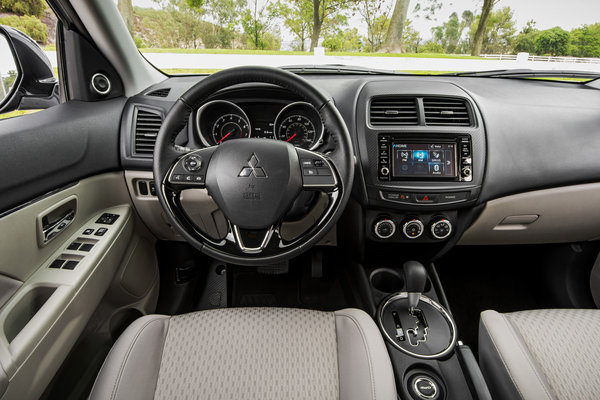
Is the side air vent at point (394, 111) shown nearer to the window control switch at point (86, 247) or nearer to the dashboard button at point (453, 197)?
the dashboard button at point (453, 197)

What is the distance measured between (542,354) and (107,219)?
6.09 ft

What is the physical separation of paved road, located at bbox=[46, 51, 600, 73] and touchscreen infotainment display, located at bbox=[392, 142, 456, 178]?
0.77 meters

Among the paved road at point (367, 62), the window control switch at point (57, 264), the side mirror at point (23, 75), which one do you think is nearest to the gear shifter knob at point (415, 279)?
the paved road at point (367, 62)

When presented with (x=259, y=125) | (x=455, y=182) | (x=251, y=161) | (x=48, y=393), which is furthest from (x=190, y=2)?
(x=48, y=393)

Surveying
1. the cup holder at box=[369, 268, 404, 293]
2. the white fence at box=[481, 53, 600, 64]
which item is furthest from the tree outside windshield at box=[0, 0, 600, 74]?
the cup holder at box=[369, 268, 404, 293]

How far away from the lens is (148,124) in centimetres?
166

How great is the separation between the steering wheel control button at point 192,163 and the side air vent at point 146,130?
1.75ft

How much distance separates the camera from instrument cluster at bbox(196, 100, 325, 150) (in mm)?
1615

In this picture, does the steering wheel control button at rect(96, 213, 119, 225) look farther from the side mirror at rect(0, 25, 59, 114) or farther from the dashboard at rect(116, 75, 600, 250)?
the side mirror at rect(0, 25, 59, 114)

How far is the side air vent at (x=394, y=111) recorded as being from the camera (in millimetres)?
1552

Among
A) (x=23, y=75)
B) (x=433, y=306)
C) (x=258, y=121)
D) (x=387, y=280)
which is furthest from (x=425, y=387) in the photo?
(x=23, y=75)

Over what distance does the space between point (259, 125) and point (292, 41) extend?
3.03ft

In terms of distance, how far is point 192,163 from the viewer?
1198 millimetres

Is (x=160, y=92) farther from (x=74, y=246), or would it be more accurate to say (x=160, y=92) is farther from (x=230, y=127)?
(x=74, y=246)
